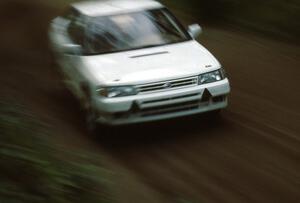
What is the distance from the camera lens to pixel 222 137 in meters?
8.25

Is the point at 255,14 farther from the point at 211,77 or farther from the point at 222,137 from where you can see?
the point at 222,137

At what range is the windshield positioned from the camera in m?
8.96

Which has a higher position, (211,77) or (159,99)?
(211,77)

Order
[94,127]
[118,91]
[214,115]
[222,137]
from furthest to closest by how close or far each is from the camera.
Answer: [214,115] < [94,127] < [222,137] < [118,91]

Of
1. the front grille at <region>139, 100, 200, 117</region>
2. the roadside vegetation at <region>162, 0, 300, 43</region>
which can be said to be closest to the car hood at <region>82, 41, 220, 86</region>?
the front grille at <region>139, 100, 200, 117</region>

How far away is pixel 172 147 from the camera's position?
812 cm

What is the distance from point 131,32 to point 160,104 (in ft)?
5.20

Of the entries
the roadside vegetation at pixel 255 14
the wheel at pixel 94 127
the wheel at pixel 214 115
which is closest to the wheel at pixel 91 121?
the wheel at pixel 94 127

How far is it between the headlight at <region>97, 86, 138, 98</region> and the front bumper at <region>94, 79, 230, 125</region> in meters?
0.06

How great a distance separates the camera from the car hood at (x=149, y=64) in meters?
8.05

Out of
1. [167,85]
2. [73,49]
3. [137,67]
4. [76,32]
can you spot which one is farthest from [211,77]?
[76,32]

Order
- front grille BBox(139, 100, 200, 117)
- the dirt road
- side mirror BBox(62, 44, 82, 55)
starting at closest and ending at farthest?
the dirt road
front grille BBox(139, 100, 200, 117)
side mirror BBox(62, 44, 82, 55)

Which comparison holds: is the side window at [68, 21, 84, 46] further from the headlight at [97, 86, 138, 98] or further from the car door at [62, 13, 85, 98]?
the headlight at [97, 86, 138, 98]

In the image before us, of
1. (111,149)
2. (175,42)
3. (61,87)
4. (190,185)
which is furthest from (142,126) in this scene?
(61,87)
